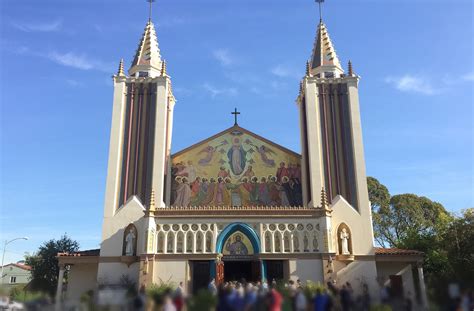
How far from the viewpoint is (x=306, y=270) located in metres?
27.1

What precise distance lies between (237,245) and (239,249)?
0.92ft

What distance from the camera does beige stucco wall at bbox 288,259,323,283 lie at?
2695 centimetres

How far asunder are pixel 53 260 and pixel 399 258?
101 feet

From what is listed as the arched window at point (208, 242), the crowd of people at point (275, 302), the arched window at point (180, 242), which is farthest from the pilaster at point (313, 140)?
the crowd of people at point (275, 302)

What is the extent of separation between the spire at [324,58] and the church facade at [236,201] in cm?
11

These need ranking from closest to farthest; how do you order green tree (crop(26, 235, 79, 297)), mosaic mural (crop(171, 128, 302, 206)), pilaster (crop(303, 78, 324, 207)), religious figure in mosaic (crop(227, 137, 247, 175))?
pilaster (crop(303, 78, 324, 207)) → mosaic mural (crop(171, 128, 302, 206)) → religious figure in mosaic (crop(227, 137, 247, 175)) → green tree (crop(26, 235, 79, 297))

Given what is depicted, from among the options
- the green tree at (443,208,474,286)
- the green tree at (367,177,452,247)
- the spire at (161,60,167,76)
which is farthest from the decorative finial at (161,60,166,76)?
the green tree at (367,177,452,247)

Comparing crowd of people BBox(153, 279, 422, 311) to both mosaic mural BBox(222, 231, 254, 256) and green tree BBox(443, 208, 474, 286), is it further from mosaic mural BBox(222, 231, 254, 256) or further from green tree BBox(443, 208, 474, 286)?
green tree BBox(443, 208, 474, 286)

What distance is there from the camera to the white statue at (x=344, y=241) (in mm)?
28312

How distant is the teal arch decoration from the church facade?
6 cm

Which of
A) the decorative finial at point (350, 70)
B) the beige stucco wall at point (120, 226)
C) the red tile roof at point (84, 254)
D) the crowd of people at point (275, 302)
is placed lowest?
the crowd of people at point (275, 302)

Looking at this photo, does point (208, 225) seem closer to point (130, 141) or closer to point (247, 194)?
point (247, 194)

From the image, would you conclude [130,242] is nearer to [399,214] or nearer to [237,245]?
[237,245]

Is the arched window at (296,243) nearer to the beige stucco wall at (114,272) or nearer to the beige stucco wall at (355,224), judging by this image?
the beige stucco wall at (355,224)
